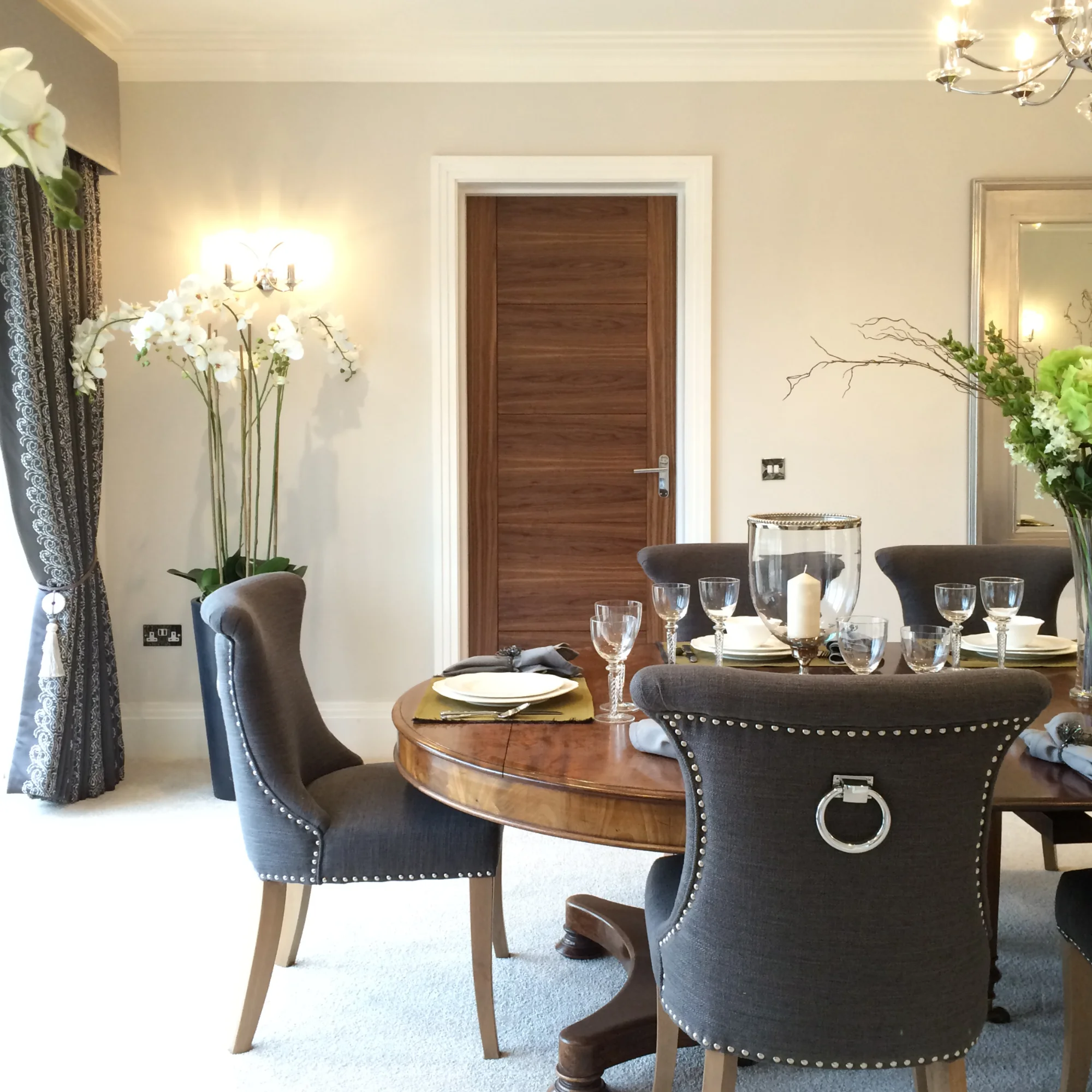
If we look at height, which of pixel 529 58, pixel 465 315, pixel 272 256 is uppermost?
pixel 529 58

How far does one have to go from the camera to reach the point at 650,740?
5.45ft

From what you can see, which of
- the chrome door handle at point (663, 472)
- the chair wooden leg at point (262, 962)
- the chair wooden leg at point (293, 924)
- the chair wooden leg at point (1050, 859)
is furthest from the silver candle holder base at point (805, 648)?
the chrome door handle at point (663, 472)

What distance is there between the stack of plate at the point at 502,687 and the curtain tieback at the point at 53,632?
76.2 inches

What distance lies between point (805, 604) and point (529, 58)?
9.29 feet

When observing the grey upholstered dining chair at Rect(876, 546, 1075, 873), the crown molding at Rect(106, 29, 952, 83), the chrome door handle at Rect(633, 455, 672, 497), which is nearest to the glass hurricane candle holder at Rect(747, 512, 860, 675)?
the grey upholstered dining chair at Rect(876, 546, 1075, 873)

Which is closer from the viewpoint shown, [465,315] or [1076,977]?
[1076,977]

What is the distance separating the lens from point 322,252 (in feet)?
13.2

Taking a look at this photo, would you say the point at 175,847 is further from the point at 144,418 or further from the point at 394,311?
the point at 394,311

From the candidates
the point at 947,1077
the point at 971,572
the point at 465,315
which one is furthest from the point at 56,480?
the point at 947,1077

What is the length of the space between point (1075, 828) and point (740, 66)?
297 cm

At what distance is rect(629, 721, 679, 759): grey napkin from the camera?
1628 millimetres

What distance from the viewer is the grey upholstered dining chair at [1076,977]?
5.65 ft

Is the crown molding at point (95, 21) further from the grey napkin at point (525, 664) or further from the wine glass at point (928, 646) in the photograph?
the wine glass at point (928, 646)

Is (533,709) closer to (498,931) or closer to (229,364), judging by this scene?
(498,931)
